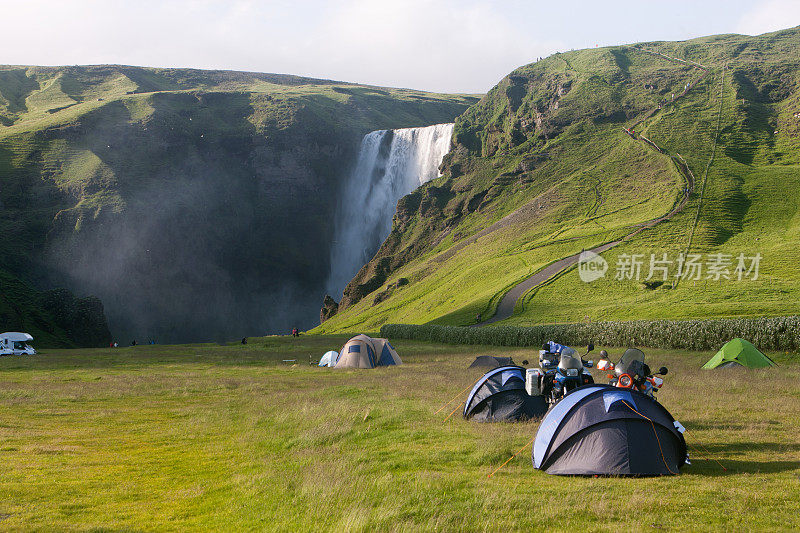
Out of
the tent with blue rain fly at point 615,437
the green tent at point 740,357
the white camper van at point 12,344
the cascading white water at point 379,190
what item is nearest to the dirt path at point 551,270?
the green tent at point 740,357

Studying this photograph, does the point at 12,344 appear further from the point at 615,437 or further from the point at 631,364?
the point at 615,437

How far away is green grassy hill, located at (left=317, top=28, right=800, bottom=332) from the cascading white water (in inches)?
257

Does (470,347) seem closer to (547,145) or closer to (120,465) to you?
(120,465)

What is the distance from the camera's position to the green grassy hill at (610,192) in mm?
60844

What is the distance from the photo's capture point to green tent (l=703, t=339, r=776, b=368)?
28791mm

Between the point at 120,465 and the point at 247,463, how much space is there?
117 inches

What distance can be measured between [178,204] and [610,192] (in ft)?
272

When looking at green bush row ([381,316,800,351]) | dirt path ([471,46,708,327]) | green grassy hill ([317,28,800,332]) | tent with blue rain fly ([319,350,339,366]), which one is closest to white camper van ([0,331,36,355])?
tent with blue rain fly ([319,350,339,366])

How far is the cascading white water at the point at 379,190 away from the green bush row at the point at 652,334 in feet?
220

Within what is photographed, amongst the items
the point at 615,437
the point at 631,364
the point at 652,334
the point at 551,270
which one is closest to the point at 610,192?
the point at 551,270

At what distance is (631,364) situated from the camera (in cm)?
1273

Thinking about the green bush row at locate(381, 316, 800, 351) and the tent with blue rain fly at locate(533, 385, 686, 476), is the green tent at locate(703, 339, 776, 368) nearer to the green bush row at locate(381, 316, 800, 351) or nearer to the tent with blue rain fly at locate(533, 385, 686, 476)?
the green bush row at locate(381, 316, 800, 351)

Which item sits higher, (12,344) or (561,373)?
(561,373)

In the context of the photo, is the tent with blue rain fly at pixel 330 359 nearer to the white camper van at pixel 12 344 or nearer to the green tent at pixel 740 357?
the green tent at pixel 740 357
